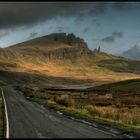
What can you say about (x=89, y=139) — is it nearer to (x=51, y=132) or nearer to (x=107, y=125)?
(x=51, y=132)

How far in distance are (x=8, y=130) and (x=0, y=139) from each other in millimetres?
3898

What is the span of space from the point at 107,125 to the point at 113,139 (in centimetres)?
711

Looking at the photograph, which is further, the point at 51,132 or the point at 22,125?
the point at 22,125

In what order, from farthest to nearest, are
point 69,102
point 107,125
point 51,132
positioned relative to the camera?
1. point 69,102
2. point 107,125
3. point 51,132

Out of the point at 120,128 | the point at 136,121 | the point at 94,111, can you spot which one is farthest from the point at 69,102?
the point at 120,128

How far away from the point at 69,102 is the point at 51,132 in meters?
31.3

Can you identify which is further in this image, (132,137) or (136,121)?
(136,121)

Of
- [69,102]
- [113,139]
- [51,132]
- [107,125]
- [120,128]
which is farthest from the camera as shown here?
[69,102]

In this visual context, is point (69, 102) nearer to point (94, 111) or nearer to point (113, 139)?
point (94, 111)

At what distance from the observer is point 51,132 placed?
22.4 metres

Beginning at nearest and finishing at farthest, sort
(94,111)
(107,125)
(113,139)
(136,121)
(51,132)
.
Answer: (113,139), (51,132), (107,125), (136,121), (94,111)

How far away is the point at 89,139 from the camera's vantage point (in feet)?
63.8

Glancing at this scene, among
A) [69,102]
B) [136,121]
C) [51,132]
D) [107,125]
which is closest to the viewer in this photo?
[51,132]

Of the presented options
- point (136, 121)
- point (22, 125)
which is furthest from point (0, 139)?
point (136, 121)
